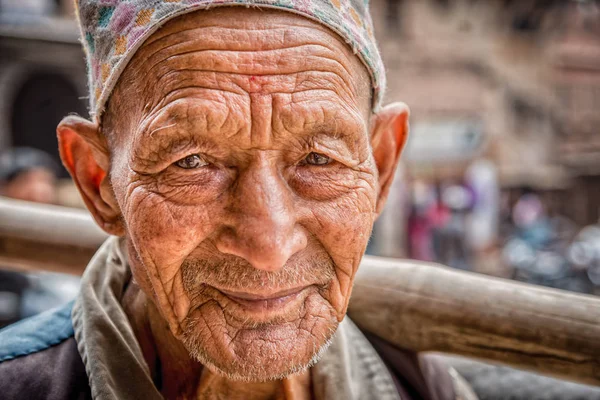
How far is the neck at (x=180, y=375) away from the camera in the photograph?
1669mm

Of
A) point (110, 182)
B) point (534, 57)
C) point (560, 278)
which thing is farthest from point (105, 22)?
point (534, 57)

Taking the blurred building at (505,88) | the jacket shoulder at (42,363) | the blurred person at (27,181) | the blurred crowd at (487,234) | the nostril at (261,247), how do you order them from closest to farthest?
the nostril at (261,247) → the jacket shoulder at (42,363) → the blurred person at (27,181) → the blurred crowd at (487,234) → the blurred building at (505,88)

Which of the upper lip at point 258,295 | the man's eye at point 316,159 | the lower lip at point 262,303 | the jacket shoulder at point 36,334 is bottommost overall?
the jacket shoulder at point 36,334

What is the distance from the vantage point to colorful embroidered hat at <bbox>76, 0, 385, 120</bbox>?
4.40ft

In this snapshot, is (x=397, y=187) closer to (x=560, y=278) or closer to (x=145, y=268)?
(x=560, y=278)

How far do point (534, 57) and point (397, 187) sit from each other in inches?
462

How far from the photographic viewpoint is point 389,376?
1846 millimetres

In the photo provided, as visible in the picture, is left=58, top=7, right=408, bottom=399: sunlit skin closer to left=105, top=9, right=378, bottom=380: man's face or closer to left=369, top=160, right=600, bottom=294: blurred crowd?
left=105, top=9, right=378, bottom=380: man's face

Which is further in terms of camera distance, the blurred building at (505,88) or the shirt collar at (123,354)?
the blurred building at (505,88)

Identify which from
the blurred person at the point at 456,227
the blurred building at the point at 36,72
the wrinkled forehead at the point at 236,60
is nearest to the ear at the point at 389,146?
the wrinkled forehead at the point at 236,60

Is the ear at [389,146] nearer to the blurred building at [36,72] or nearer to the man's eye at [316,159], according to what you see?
the man's eye at [316,159]

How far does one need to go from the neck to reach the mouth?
348 millimetres

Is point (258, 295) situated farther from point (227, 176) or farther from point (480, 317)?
point (480, 317)

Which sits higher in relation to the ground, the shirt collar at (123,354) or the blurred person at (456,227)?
the shirt collar at (123,354)
